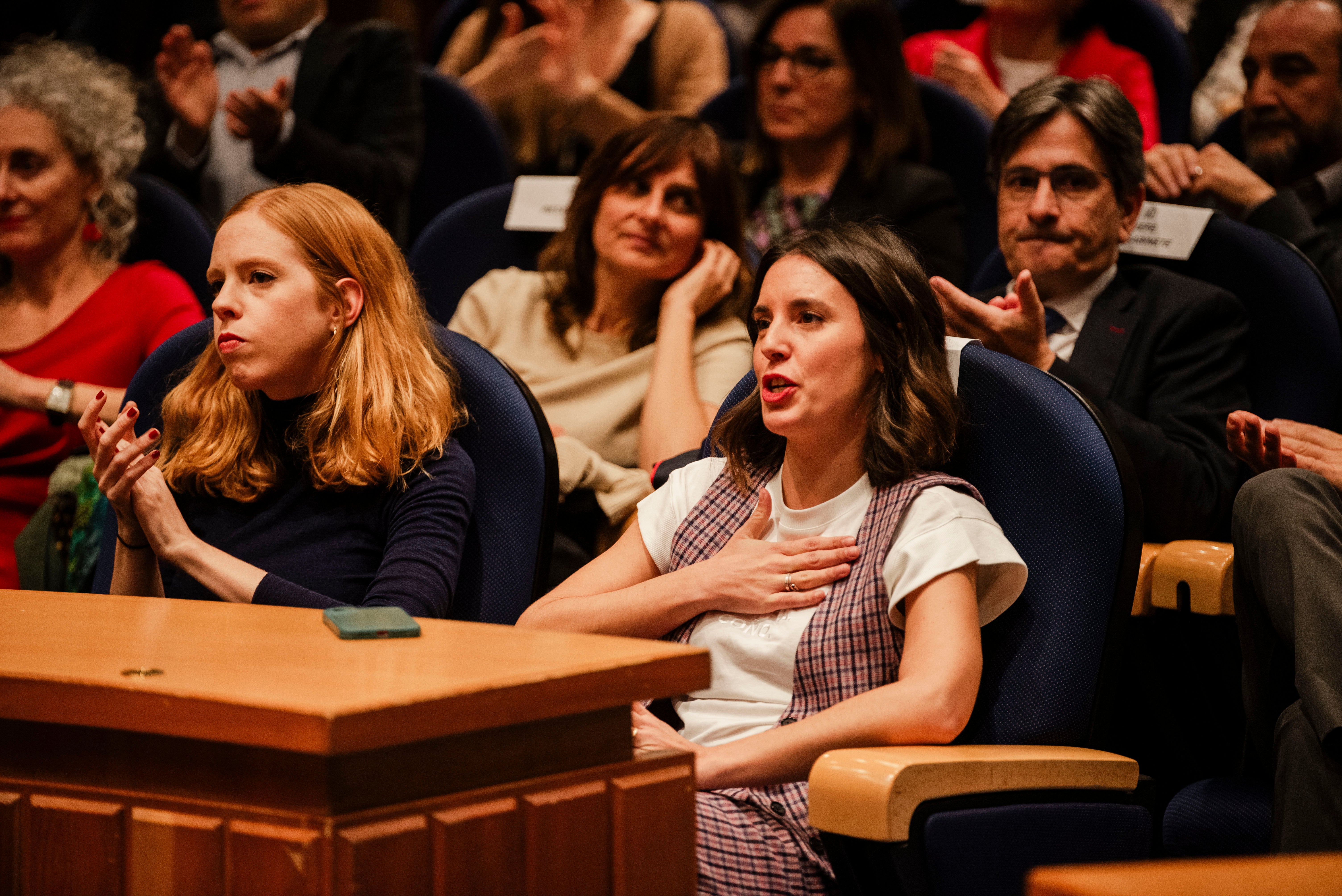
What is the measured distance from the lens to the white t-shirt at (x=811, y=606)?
1464 mm

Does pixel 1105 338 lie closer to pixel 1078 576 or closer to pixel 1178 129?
pixel 1078 576

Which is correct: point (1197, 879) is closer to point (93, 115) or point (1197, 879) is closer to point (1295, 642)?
point (1295, 642)

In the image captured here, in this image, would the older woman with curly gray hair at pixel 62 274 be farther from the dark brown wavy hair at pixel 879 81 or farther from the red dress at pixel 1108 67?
the red dress at pixel 1108 67

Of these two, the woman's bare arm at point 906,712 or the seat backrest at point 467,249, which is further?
the seat backrest at point 467,249

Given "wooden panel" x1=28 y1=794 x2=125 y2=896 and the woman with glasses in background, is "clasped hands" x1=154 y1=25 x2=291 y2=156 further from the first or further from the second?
"wooden panel" x1=28 y1=794 x2=125 y2=896

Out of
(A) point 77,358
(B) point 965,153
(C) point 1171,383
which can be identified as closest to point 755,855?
(C) point 1171,383

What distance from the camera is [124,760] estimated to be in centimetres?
111

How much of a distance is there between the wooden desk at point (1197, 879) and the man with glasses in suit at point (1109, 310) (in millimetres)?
1099

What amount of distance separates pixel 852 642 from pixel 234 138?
225 centimetres

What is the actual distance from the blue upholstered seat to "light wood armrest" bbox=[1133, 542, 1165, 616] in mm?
286

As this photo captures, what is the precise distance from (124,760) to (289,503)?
2.48ft

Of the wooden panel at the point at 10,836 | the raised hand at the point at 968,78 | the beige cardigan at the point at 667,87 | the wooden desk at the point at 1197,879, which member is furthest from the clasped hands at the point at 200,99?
the wooden desk at the point at 1197,879

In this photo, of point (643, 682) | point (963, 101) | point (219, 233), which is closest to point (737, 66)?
point (963, 101)

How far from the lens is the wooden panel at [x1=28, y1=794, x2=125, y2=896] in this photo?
43.3 inches
